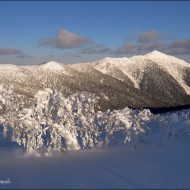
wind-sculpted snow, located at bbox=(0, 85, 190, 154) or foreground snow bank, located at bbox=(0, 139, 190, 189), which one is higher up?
wind-sculpted snow, located at bbox=(0, 85, 190, 154)

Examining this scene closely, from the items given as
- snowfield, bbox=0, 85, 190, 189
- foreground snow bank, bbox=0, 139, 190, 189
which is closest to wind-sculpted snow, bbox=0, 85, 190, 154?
snowfield, bbox=0, 85, 190, 189

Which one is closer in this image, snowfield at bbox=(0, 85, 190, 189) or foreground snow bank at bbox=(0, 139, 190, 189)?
foreground snow bank at bbox=(0, 139, 190, 189)

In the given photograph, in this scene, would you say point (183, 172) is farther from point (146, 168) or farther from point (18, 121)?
point (18, 121)

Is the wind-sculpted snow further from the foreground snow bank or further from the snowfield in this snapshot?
the foreground snow bank

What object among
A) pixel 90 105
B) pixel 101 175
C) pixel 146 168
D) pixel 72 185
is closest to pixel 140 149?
pixel 90 105

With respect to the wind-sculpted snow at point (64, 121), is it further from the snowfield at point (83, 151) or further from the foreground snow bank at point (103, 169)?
the foreground snow bank at point (103, 169)

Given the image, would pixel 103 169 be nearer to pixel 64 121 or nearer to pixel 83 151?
pixel 83 151

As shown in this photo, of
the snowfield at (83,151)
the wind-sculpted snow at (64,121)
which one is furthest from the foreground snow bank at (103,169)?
the wind-sculpted snow at (64,121)
